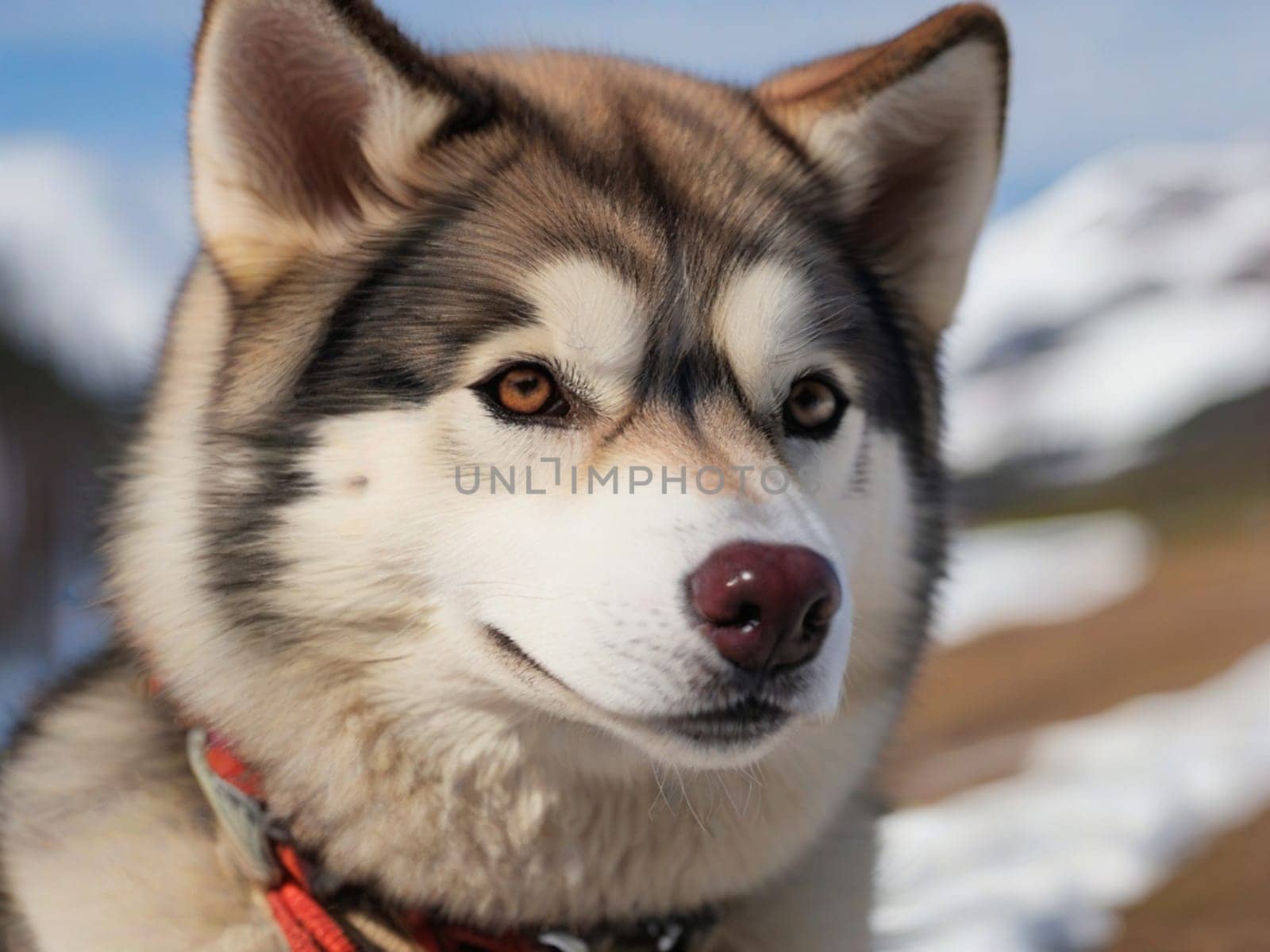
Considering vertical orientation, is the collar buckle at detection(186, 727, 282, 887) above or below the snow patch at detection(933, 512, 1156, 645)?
above

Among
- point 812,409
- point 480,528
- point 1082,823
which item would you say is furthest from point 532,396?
point 1082,823

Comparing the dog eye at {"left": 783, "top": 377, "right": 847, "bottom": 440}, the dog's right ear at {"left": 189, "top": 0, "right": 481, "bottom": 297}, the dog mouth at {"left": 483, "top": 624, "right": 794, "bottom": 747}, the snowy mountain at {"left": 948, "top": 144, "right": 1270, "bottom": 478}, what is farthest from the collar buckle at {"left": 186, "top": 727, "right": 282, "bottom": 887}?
the snowy mountain at {"left": 948, "top": 144, "right": 1270, "bottom": 478}

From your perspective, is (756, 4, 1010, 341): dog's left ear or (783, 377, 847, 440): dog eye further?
(756, 4, 1010, 341): dog's left ear

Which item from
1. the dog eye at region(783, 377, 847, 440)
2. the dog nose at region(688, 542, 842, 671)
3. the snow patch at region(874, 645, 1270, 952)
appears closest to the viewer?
the dog nose at region(688, 542, 842, 671)

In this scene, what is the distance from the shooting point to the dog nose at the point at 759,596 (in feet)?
5.40

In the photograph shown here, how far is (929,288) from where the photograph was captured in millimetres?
2662

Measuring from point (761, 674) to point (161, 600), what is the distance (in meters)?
1.05

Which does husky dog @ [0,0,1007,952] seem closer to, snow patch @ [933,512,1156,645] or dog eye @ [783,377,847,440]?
dog eye @ [783,377,847,440]

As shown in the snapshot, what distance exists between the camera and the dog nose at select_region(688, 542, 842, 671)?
1646 millimetres

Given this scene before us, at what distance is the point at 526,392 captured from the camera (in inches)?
76.7

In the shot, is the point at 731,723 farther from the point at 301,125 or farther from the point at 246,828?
the point at 301,125

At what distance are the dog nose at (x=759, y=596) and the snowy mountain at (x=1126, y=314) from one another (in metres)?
19.5

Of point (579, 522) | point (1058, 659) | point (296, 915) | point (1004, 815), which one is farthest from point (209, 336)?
point (1058, 659)

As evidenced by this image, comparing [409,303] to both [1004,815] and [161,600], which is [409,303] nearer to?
[161,600]
